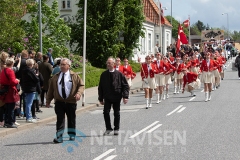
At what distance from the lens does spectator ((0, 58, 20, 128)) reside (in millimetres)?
13289

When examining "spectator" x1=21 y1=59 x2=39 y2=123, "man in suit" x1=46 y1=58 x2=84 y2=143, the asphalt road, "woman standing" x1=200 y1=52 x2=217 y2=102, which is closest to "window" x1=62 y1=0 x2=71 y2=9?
"woman standing" x1=200 y1=52 x2=217 y2=102

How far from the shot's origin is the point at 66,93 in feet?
37.9

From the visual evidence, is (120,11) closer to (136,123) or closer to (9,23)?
(9,23)

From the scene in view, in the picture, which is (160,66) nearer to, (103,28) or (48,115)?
(48,115)

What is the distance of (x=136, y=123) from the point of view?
14.7 meters

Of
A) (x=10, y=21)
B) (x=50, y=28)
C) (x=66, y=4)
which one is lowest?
(x=50, y=28)

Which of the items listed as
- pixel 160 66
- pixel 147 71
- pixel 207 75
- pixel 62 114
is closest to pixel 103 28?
pixel 160 66

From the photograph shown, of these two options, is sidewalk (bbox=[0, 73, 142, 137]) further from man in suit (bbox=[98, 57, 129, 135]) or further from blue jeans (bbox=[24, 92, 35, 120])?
man in suit (bbox=[98, 57, 129, 135])

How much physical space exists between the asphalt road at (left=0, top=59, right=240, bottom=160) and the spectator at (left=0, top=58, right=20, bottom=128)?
1.66 ft

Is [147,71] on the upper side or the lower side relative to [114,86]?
upper

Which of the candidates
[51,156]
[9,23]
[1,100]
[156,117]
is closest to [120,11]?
[9,23]

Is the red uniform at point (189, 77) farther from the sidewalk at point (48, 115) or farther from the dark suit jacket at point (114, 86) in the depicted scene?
the dark suit jacket at point (114, 86)

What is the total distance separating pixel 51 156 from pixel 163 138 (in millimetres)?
2883

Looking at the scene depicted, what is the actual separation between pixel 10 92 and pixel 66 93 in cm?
246
